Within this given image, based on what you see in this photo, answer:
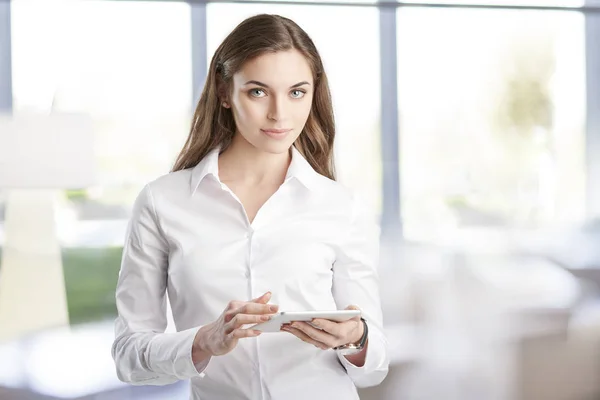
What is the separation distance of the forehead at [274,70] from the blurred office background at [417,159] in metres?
2.66

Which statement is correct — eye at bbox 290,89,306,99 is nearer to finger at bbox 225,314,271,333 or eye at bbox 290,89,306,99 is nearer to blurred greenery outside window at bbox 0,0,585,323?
finger at bbox 225,314,271,333

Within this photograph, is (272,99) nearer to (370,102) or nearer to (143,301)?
(143,301)

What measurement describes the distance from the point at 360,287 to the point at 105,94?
9.51 feet

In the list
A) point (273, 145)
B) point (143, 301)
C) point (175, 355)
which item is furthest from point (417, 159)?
point (175, 355)

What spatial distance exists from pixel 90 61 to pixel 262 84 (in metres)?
2.82

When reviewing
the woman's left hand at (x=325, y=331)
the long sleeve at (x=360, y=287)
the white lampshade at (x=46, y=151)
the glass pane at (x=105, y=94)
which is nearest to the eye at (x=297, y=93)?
the long sleeve at (x=360, y=287)

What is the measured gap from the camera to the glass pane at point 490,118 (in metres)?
4.66

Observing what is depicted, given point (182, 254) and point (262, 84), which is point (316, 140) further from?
point (182, 254)

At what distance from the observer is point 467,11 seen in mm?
4711

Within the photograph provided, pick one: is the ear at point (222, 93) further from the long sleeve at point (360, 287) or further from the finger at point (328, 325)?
the finger at point (328, 325)

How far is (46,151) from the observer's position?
410 cm

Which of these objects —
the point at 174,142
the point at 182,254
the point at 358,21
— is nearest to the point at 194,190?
the point at 182,254

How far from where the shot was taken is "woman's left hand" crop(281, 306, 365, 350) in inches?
61.4

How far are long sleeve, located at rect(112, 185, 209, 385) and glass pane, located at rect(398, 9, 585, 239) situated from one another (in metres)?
3.02
